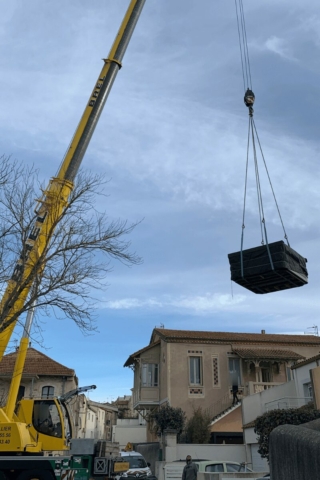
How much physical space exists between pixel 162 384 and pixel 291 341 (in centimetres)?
959

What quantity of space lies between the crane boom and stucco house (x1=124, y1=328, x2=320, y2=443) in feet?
64.5

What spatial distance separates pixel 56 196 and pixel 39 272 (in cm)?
304

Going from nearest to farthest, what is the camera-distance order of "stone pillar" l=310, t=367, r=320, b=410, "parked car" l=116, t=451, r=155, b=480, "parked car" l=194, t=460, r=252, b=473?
"parked car" l=194, t=460, r=252, b=473
"parked car" l=116, t=451, r=155, b=480
"stone pillar" l=310, t=367, r=320, b=410

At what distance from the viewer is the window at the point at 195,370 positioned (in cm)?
3058

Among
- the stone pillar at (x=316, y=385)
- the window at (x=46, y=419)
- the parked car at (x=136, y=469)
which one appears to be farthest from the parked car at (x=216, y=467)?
the window at (x=46, y=419)

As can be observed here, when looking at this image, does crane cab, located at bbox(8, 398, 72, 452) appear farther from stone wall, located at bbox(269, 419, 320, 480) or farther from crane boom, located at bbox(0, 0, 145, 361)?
stone wall, located at bbox(269, 419, 320, 480)

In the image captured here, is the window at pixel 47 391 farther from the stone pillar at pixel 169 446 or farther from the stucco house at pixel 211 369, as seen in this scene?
the stone pillar at pixel 169 446

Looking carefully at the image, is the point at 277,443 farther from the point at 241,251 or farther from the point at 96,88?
the point at 96,88

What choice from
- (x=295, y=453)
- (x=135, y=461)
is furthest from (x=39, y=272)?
(x=135, y=461)

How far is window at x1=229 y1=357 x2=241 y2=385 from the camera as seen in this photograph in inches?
1216

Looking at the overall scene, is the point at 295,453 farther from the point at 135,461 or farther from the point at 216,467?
the point at 135,461

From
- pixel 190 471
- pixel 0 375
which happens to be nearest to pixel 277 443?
pixel 190 471

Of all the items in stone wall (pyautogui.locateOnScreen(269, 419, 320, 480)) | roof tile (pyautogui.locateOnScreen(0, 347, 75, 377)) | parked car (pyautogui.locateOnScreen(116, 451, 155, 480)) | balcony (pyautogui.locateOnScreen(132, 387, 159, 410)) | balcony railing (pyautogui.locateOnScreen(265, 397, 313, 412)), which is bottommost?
stone wall (pyautogui.locateOnScreen(269, 419, 320, 480))

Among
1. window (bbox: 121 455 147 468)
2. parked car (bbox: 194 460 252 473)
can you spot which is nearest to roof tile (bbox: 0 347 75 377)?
window (bbox: 121 455 147 468)
